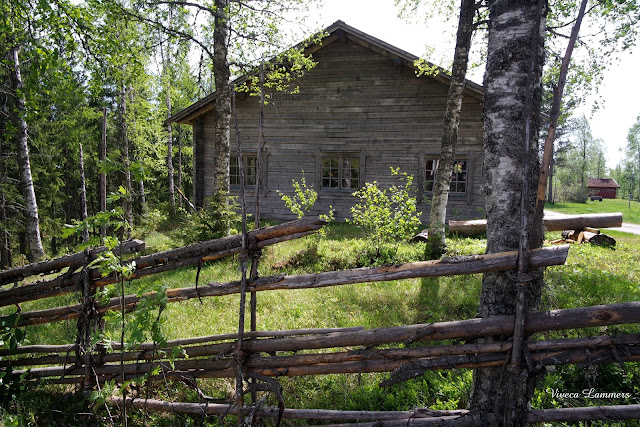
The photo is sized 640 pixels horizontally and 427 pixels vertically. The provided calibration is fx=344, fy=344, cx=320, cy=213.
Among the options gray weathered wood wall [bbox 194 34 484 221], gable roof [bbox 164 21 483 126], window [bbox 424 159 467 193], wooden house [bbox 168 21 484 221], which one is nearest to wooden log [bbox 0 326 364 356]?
gable roof [bbox 164 21 483 126]

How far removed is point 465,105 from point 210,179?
10151 millimetres

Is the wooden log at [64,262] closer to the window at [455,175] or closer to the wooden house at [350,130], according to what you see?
the wooden house at [350,130]

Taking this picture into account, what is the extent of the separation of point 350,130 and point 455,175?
14.0 ft

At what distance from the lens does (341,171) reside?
1345 cm

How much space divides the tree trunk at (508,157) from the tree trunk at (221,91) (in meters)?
7.41

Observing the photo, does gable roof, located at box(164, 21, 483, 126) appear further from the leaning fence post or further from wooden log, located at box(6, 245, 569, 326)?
wooden log, located at box(6, 245, 569, 326)

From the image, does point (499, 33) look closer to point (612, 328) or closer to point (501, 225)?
point (501, 225)

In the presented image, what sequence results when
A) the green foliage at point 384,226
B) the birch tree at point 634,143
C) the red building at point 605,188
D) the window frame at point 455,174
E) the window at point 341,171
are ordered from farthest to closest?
1. the red building at point 605,188
2. the birch tree at point 634,143
3. the window at point 341,171
4. the window frame at point 455,174
5. the green foliage at point 384,226

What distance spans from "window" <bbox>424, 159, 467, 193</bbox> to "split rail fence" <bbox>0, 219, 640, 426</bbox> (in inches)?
434

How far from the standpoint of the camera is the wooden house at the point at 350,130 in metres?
12.3

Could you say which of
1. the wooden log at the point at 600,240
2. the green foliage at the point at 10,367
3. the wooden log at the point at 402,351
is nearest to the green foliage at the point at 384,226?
the wooden log at the point at 402,351

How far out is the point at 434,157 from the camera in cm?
1255

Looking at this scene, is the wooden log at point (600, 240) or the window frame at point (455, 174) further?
the window frame at point (455, 174)

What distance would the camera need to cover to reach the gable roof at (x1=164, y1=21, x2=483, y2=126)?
11266 mm
